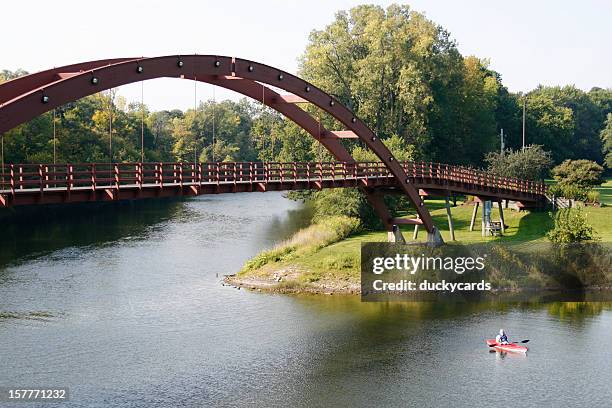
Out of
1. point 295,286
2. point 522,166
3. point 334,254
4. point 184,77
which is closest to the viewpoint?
point 184,77

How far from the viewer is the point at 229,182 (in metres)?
39.6

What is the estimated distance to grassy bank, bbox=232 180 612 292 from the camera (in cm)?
4769

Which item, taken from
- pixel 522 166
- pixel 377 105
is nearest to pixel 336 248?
pixel 522 166

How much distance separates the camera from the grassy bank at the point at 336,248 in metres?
47.7

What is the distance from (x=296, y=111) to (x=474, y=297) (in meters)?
14.9

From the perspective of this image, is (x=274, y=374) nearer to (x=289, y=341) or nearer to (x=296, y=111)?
(x=289, y=341)

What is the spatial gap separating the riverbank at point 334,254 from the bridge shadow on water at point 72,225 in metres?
16.7

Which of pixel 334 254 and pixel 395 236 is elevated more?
pixel 395 236

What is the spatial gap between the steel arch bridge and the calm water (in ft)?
21.6

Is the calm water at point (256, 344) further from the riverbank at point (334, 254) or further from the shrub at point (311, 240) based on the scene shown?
the shrub at point (311, 240)

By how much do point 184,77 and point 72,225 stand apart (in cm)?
4316

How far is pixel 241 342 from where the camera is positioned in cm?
3578

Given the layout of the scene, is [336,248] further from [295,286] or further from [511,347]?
[511,347]

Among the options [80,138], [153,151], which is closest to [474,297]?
[80,138]
